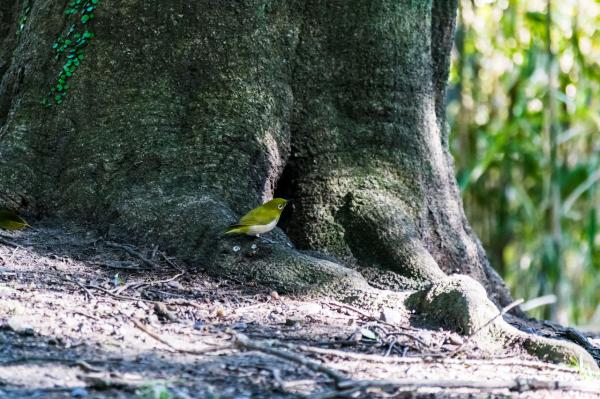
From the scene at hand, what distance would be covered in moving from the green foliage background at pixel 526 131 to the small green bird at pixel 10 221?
594 cm

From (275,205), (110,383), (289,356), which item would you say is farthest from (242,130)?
(110,383)

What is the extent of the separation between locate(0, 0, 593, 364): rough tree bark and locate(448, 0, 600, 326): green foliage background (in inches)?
177

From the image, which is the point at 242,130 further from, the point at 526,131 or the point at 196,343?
the point at 526,131

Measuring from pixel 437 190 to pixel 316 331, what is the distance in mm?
2036

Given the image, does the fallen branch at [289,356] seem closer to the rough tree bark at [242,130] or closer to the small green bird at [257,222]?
the small green bird at [257,222]

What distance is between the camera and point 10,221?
5.03 m

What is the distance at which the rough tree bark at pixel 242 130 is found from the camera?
510 centimetres

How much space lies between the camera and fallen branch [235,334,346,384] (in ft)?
10.6

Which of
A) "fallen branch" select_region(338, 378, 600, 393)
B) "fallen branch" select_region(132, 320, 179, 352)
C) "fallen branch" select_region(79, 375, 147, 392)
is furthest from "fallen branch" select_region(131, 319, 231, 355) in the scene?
"fallen branch" select_region(338, 378, 600, 393)

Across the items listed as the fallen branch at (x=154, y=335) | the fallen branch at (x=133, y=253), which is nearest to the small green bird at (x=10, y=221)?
the fallen branch at (x=133, y=253)

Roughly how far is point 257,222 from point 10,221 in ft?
5.04

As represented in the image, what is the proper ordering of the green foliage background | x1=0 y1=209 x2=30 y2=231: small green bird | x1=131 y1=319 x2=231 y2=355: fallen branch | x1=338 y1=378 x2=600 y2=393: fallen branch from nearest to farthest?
x1=338 y1=378 x2=600 y2=393: fallen branch, x1=131 y1=319 x2=231 y2=355: fallen branch, x1=0 y1=209 x2=30 y2=231: small green bird, the green foliage background

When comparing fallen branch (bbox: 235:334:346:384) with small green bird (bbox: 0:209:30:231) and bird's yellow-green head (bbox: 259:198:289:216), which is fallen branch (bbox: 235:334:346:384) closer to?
bird's yellow-green head (bbox: 259:198:289:216)

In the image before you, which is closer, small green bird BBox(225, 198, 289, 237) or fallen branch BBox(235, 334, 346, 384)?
fallen branch BBox(235, 334, 346, 384)
